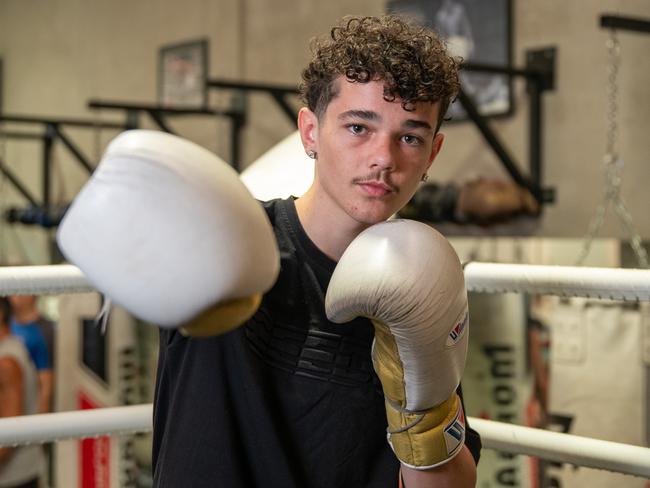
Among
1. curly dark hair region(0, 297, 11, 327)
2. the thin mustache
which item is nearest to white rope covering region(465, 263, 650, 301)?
the thin mustache

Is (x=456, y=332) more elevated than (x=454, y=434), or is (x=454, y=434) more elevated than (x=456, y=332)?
(x=456, y=332)

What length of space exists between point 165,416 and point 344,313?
247 millimetres

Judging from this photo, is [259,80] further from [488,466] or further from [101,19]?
[488,466]

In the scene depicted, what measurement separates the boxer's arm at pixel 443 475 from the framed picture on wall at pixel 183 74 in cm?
340

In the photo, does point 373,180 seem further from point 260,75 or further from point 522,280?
point 260,75

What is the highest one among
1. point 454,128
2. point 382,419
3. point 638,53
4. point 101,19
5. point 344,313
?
point 101,19

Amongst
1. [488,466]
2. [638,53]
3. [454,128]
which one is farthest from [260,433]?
[454,128]

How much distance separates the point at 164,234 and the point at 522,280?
62 centimetres

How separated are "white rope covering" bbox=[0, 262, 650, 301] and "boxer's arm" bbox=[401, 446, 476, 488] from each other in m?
0.28

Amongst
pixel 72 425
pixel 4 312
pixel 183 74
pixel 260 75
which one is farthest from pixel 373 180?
pixel 183 74

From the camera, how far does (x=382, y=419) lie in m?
1.03

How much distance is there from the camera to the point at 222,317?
0.78 metres

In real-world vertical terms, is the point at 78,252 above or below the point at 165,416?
above

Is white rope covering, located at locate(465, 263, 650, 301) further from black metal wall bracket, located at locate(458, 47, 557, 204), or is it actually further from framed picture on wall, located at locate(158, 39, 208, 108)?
framed picture on wall, located at locate(158, 39, 208, 108)
